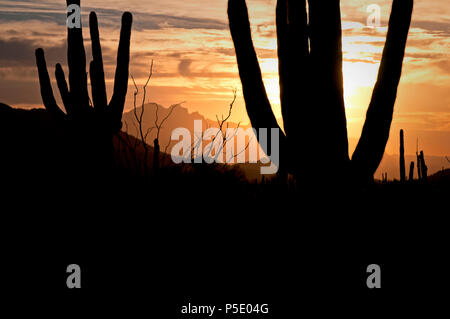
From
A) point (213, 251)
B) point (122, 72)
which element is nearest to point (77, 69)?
point (122, 72)

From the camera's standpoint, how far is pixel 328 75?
23.2 ft

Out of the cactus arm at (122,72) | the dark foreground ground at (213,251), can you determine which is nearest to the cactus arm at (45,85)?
the cactus arm at (122,72)

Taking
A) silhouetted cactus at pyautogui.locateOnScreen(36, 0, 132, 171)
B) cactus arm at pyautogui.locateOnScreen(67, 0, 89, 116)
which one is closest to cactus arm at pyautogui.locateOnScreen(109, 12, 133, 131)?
silhouetted cactus at pyautogui.locateOnScreen(36, 0, 132, 171)

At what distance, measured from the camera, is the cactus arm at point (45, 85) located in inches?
428

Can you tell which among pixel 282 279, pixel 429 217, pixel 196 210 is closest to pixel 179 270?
pixel 282 279

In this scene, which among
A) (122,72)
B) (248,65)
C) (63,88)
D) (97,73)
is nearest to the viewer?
(248,65)

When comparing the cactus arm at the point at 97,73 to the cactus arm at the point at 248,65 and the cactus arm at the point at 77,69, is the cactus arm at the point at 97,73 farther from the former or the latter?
the cactus arm at the point at 248,65

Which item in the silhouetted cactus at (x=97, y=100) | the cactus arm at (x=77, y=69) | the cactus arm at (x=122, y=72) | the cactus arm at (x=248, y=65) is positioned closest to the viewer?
the cactus arm at (x=248, y=65)

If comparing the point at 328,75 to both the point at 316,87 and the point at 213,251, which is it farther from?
the point at 213,251

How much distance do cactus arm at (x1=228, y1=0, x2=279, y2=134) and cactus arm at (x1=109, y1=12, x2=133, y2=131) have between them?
296 centimetres

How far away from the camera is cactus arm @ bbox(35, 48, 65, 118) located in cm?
1088

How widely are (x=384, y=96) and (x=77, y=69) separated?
4.82 meters

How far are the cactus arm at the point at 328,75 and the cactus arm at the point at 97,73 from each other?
4063mm
